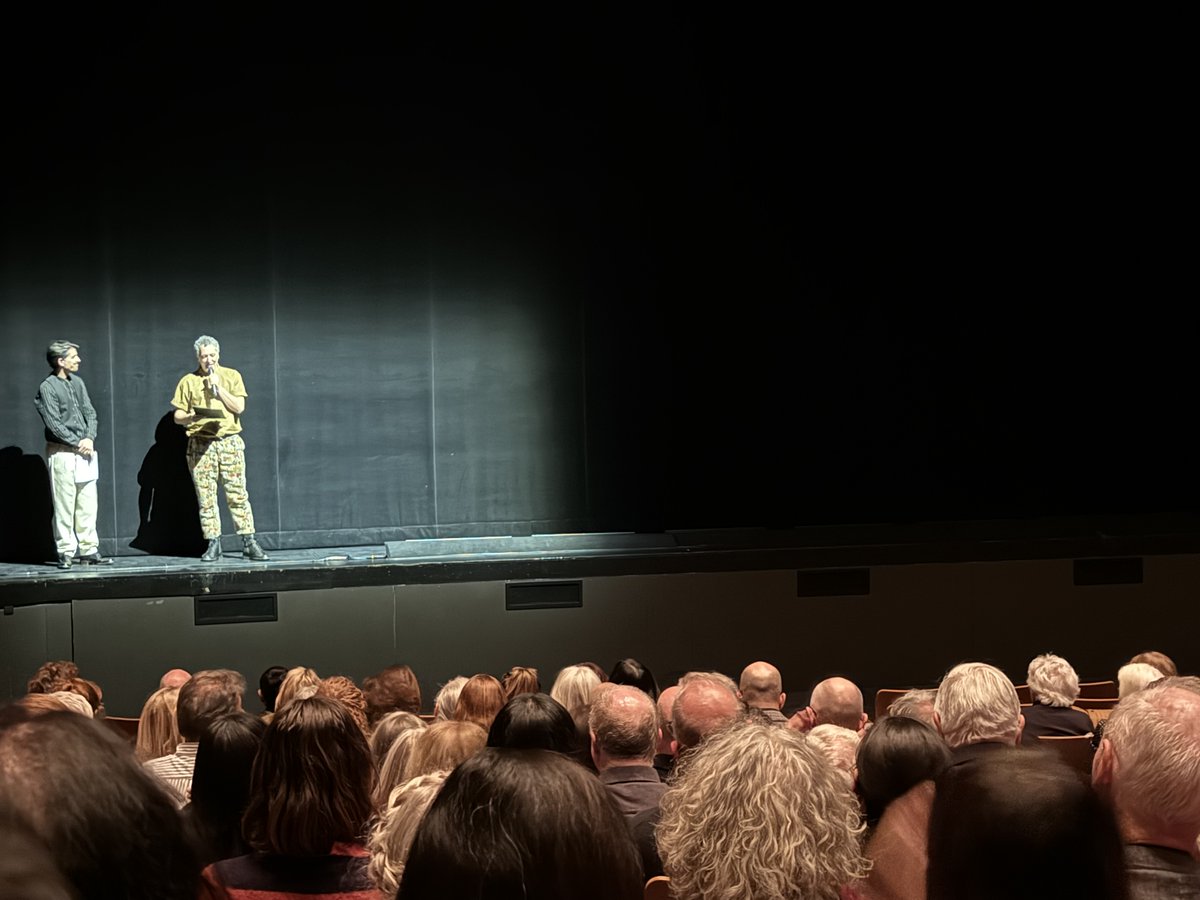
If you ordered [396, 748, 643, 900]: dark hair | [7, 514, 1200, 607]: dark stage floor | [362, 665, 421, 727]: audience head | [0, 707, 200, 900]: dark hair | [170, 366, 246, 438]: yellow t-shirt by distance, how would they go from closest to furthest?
[0, 707, 200, 900]: dark hair
[396, 748, 643, 900]: dark hair
[362, 665, 421, 727]: audience head
[7, 514, 1200, 607]: dark stage floor
[170, 366, 246, 438]: yellow t-shirt

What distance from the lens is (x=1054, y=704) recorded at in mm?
4789

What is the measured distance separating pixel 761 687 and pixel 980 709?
1.30 m

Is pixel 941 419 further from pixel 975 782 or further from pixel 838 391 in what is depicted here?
pixel 975 782

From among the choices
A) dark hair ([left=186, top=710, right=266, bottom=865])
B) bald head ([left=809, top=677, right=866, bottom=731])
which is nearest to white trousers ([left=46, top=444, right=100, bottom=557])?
bald head ([left=809, top=677, right=866, bottom=731])

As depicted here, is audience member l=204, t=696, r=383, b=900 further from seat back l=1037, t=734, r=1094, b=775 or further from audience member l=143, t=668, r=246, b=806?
seat back l=1037, t=734, r=1094, b=775

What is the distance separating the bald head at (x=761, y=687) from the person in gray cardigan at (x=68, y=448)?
5146mm

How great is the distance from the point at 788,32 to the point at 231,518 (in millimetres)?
5273

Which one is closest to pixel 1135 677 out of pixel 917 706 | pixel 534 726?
pixel 917 706

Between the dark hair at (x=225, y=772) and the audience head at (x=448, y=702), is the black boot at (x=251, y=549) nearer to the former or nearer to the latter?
the audience head at (x=448, y=702)

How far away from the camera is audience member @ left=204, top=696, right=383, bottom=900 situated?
215cm

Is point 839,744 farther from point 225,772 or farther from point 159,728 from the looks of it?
point 159,728

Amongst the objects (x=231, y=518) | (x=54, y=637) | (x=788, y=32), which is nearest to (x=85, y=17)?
(x=231, y=518)

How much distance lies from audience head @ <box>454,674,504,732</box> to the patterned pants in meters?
4.60

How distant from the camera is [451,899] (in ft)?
3.89
